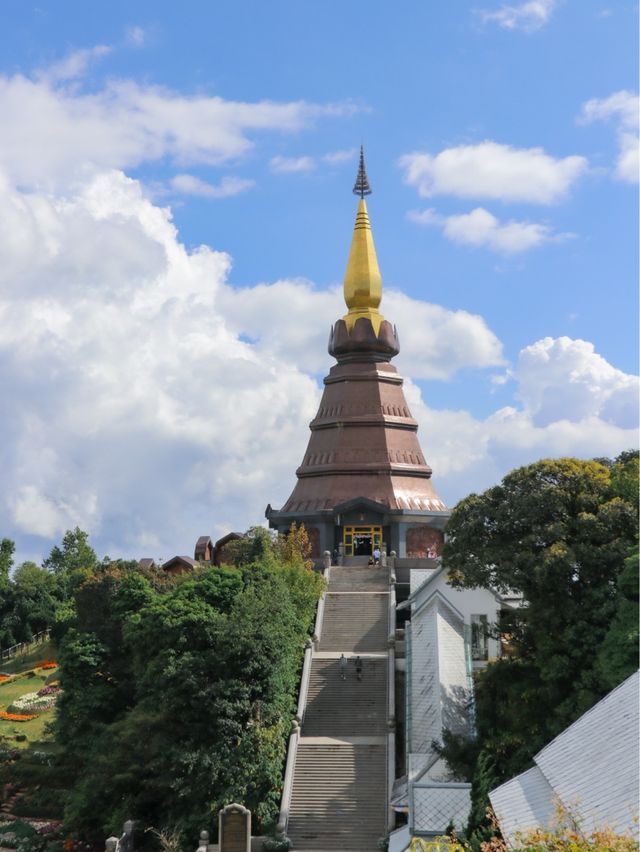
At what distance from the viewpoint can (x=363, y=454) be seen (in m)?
49.5

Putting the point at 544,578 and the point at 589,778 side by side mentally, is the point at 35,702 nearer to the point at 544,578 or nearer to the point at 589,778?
the point at 544,578

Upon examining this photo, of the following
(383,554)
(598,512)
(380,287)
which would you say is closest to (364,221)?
(380,287)

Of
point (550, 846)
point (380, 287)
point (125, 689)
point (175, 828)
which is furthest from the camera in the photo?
point (380, 287)

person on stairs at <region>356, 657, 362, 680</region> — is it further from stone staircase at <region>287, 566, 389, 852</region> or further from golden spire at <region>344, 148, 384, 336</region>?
golden spire at <region>344, 148, 384, 336</region>

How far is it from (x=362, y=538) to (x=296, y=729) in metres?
17.4

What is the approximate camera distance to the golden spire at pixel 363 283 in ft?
173

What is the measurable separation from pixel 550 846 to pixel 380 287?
4319 cm

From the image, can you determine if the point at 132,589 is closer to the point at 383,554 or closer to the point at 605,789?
the point at 383,554

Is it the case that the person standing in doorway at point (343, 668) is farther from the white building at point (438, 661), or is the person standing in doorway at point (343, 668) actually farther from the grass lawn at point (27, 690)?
the grass lawn at point (27, 690)

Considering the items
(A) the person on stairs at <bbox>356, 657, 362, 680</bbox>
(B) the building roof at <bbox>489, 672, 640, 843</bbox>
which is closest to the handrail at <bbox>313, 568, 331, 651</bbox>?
(A) the person on stairs at <bbox>356, 657, 362, 680</bbox>

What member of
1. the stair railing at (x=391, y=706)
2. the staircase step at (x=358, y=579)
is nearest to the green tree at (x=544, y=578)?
the stair railing at (x=391, y=706)

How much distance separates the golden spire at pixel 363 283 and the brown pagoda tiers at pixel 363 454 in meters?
0.05

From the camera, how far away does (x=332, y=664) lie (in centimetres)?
3384

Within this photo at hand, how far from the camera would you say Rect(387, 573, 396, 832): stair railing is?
89.5ft
